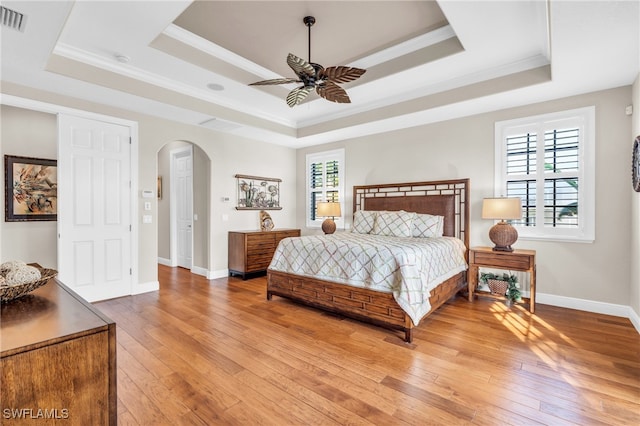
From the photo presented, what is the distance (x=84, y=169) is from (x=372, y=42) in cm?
393

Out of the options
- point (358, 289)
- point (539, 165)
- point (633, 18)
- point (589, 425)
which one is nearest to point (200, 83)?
point (358, 289)

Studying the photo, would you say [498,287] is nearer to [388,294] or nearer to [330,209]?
[388,294]

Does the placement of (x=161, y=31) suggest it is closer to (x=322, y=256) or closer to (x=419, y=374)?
(x=322, y=256)

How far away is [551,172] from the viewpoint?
391 centimetres

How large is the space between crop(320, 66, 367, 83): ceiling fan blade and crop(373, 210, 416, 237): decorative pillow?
89.8 inches

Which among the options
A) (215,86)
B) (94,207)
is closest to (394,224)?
(215,86)

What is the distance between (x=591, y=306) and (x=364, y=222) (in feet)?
9.79

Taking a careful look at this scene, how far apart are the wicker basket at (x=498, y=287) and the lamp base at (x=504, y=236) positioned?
443mm

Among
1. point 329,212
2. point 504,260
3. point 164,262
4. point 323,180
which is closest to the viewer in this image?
point 504,260

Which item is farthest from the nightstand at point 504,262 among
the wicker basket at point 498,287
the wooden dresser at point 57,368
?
the wooden dresser at point 57,368

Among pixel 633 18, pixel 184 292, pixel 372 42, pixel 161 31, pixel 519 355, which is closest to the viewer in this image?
pixel 633 18

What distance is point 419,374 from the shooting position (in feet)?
7.50

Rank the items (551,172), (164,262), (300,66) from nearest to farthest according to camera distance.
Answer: (300,66)
(551,172)
(164,262)

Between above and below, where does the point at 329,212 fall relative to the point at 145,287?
above
